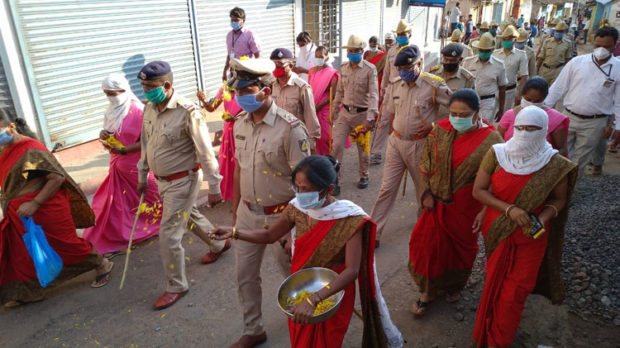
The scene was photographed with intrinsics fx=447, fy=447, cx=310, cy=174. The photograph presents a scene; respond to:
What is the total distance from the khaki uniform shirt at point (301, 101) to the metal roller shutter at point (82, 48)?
4.29 metres

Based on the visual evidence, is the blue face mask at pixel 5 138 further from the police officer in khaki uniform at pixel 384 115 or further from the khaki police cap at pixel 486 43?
the khaki police cap at pixel 486 43

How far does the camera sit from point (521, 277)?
10.6 feet

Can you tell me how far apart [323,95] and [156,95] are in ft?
11.5

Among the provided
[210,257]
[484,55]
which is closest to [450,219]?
[210,257]

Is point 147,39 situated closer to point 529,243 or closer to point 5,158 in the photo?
point 5,158

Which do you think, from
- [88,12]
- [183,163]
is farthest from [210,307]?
[88,12]

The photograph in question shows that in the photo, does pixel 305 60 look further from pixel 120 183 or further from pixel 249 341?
pixel 249 341

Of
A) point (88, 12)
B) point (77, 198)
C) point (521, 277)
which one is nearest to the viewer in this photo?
point (521, 277)

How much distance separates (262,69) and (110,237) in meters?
3.16

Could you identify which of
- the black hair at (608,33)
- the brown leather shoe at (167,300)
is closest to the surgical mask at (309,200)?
the brown leather shoe at (167,300)

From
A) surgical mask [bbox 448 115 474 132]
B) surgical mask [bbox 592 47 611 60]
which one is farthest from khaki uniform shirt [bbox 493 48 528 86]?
surgical mask [bbox 448 115 474 132]

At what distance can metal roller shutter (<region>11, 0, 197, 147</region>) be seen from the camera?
24.3 feet

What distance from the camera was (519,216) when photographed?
311 centimetres

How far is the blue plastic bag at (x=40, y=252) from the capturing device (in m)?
4.18
